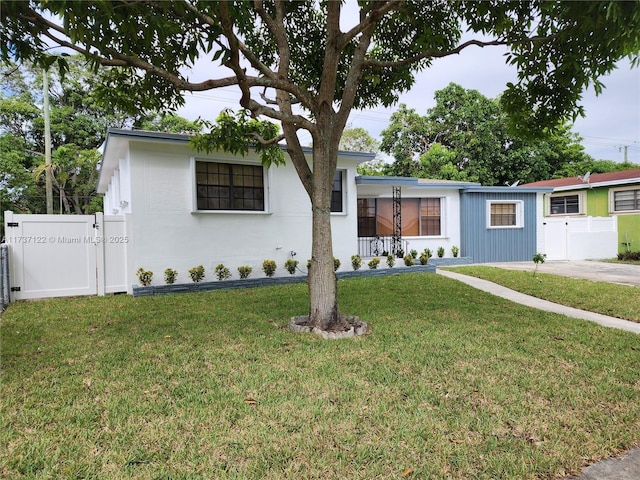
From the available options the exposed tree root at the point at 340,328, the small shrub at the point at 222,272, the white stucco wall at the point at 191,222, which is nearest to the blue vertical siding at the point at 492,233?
the white stucco wall at the point at 191,222

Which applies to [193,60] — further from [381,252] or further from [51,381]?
[381,252]

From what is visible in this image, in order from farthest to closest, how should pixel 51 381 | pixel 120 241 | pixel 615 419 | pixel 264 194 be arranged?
pixel 264 194, pixel 120 241, pixel 51 381, pixel 615 419

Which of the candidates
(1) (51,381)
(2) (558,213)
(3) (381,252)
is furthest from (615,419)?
(2) (558,213)

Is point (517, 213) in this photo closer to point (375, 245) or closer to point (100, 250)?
point (375, 245)

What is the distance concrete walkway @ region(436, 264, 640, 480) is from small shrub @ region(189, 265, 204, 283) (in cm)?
670

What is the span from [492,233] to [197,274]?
11264 mm

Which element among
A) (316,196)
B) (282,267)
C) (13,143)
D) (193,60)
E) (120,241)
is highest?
(13,143)

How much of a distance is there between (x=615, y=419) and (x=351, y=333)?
2.80 metres

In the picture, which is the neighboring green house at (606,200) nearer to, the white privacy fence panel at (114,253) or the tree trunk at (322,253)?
the tree trunk at (322,253)

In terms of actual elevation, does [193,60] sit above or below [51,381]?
above

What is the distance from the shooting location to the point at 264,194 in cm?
988

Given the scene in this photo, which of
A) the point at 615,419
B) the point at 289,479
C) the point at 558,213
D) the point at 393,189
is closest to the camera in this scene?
the point at 289,479

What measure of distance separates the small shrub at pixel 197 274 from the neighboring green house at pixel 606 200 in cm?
1627

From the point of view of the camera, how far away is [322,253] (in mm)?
5078
